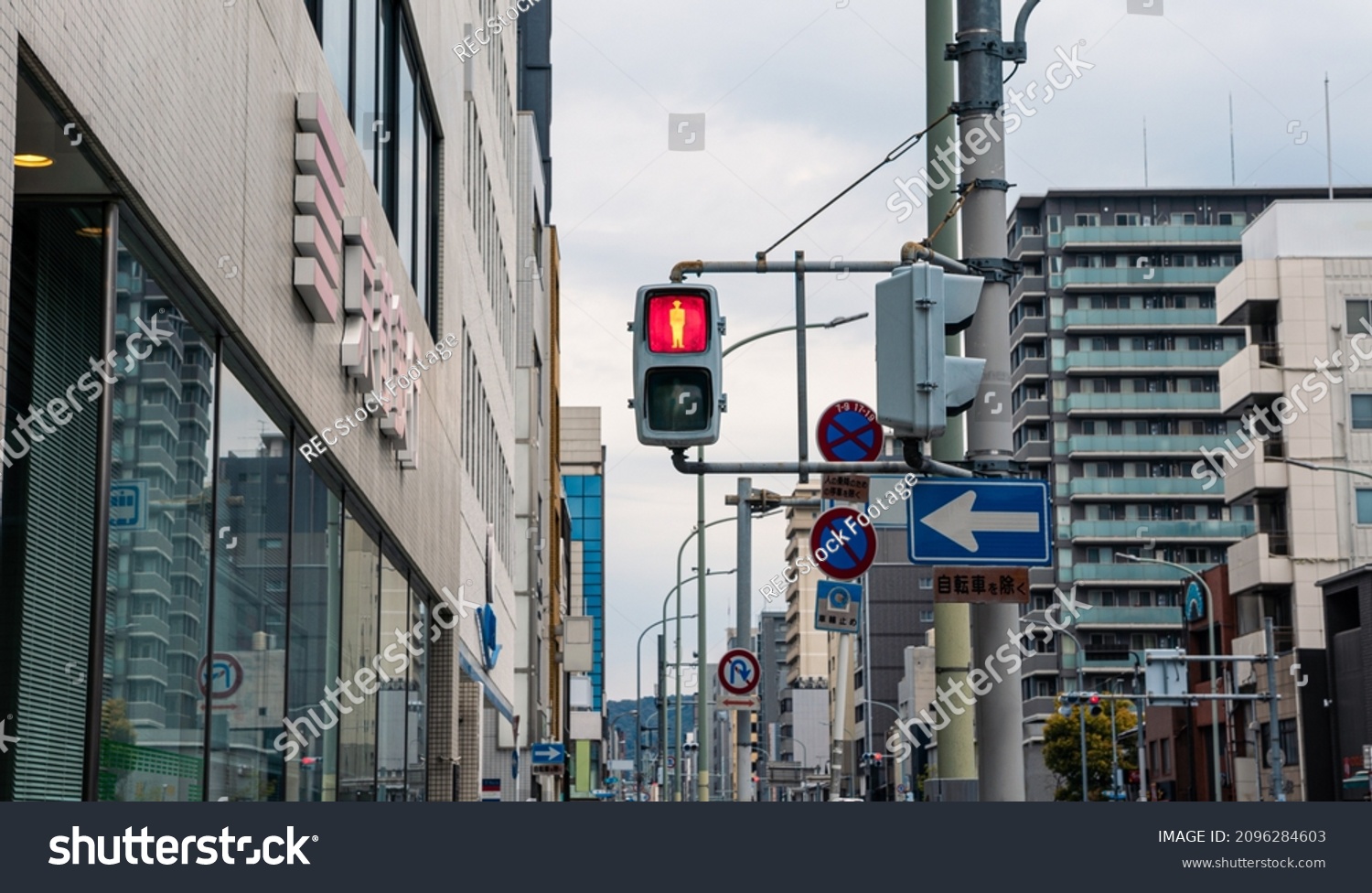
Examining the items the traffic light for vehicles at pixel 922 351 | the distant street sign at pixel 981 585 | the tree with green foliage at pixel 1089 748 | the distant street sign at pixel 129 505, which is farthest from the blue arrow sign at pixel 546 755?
the tree with green foliage at pixel 1089 748

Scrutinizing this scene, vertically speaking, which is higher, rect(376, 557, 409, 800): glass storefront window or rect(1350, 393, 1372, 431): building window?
rect(1350, 393, 1372, 431): building window

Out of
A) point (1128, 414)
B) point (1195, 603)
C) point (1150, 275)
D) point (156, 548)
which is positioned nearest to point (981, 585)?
point (156, 548)

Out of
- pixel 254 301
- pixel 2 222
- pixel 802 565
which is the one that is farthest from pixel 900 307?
pixel 802 565

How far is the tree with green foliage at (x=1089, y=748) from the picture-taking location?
3885 inches

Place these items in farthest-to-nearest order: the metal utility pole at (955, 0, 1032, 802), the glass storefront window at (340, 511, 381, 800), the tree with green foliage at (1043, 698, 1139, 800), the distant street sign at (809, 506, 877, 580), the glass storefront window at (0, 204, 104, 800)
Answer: the tree with green foliage at (1043, 698, 1139, 800) < the glass storefront window at (340, 511, 381, 800) < the distant street sign at (809, 506, 877, 580) < the glass storefront window at (0, 204, 104, 800) < the metal utility pole at (955, 0, 1032, 802)

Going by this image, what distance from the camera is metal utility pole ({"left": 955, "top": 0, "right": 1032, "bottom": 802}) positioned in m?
8.97

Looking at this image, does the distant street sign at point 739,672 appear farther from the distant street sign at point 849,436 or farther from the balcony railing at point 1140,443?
the balcony railing at point 1140,443

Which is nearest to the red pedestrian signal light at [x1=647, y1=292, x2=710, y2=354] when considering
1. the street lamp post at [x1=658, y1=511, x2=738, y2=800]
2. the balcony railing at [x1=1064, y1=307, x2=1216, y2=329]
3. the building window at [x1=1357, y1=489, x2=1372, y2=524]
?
the street lamp post at [x1=658, y1=511, x2=738, y2=800]

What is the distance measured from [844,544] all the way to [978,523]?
7988 mm

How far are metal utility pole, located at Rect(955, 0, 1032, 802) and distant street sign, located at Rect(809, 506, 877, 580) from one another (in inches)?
292

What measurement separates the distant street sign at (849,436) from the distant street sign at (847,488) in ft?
6.95

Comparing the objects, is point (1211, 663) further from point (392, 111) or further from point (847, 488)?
point (847, 488)

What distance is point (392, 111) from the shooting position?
21062 mm

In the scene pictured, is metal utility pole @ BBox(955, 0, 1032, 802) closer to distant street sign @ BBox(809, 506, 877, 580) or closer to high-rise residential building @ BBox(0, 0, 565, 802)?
high-rise residential building @ BBox(0, 0, 565, 802)
